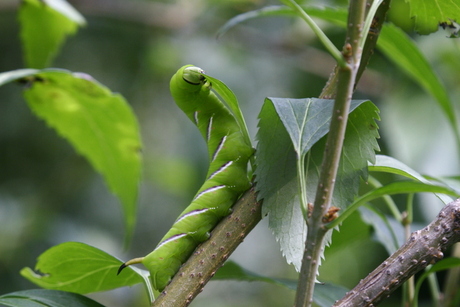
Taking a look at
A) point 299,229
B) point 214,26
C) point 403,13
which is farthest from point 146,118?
point 299,229

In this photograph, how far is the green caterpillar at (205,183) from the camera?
62cm

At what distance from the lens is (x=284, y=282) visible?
714mm

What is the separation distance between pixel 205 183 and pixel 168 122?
7.47 ft

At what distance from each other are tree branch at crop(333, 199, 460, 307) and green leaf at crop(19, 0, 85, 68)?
86cm

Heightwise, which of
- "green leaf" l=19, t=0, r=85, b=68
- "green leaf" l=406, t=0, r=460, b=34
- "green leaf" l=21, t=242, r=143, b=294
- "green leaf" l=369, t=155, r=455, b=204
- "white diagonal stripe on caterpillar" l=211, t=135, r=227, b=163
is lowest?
"green leaf" l=21, t=242, r=143, b=294

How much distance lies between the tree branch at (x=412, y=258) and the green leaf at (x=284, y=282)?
0.57 feet

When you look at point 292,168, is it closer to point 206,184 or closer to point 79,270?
point 206,184

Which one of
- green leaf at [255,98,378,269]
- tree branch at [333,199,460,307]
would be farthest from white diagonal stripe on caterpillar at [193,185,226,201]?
tree branch at [333,199,460,307]

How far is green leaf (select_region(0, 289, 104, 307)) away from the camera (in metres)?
0.54

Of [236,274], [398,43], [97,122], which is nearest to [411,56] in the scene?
[398,43]

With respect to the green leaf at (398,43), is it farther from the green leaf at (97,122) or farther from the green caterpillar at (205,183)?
the green leaf at (97,122)

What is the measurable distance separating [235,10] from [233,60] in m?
0.27

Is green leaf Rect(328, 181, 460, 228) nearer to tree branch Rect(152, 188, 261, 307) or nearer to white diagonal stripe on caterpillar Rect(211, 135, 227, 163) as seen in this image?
tree branch Rect(152, 188, 261, 307)

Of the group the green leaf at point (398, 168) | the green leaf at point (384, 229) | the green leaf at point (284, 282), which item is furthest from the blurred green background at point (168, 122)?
the green leaf at point (398, 168)
